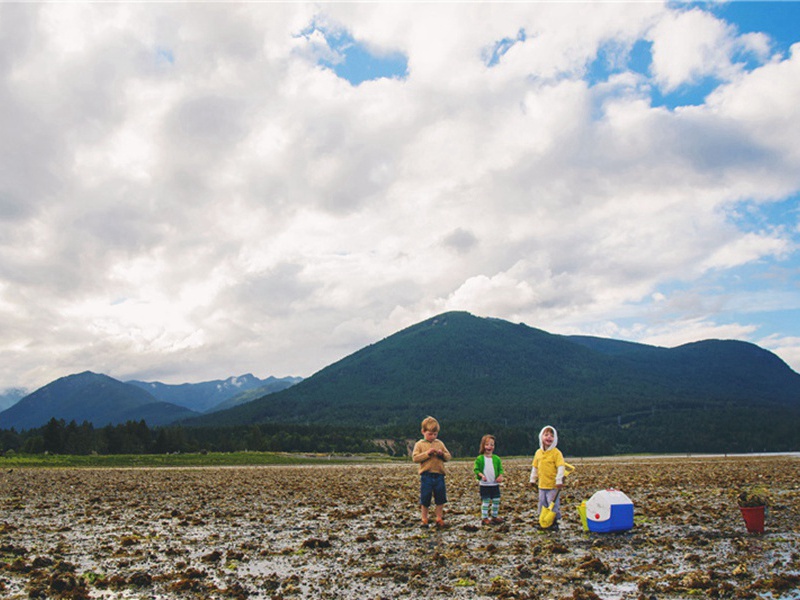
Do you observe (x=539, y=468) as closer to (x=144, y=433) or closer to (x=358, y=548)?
(x=358, y=548)

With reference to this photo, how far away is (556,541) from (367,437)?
169505mm

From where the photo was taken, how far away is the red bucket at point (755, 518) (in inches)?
533

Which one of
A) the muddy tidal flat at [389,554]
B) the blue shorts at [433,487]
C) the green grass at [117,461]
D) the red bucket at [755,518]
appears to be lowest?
the green grass at [117,461]

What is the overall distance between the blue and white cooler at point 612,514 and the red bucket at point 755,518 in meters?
2.61

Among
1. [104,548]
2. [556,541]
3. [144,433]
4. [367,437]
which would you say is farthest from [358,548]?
[367,437]

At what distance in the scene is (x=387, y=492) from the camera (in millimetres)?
28766

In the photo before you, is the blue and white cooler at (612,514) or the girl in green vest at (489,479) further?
the girl in green vest at (489,479)

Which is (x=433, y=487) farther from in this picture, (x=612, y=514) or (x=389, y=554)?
(x=612, y=514)

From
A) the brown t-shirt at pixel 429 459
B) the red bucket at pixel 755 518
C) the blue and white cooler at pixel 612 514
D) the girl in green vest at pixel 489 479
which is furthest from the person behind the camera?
the girl in green vest at pixel 489 479

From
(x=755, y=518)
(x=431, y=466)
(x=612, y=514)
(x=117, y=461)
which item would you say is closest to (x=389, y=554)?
(x=431, y=466)

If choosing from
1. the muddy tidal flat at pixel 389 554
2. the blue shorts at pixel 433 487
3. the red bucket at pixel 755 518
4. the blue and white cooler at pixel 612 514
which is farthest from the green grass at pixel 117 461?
the red bucket at pixel 755 518

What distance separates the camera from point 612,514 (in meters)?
14.0

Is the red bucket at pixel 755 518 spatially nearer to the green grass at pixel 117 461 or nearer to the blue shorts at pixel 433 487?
the blue shorts at pixel 433 487

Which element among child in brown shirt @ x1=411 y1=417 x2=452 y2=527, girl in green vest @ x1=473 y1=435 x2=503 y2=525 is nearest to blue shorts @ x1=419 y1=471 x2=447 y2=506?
child in brown shirt @ x1=411 y1=417 x2=452 y2=527
